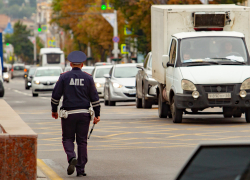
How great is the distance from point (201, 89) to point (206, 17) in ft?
7.99

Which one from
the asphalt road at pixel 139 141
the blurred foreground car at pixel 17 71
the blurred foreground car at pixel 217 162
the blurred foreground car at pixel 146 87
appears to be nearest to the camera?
the blurred foreground car at pixel 217 162

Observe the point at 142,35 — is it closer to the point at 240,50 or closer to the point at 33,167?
the point at 240,50

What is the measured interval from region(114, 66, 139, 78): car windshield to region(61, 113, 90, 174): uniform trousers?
1670cm

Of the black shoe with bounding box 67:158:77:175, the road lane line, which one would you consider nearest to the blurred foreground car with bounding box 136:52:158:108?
the road lane line

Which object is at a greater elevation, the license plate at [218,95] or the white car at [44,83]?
the license plate at [218,95]

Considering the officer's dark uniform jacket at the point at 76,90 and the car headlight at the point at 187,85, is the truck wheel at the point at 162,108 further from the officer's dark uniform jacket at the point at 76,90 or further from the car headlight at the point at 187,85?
the officer's dark uniform jacket at the point at 76,90

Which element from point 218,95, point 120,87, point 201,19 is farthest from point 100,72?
point 218,95

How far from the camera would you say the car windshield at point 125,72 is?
25.1 m

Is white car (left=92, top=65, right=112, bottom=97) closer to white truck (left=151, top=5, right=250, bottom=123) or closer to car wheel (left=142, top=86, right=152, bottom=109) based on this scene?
car wheel (left=142, top=86, right=152, bottom=109)

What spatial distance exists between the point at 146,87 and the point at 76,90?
42.2ft

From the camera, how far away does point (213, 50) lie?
1534cm

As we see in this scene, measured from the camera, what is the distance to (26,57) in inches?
6216

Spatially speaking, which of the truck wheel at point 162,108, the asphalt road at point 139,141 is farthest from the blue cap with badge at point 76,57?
the truck wheel at point 162,108

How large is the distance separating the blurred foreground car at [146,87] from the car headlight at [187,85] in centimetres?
596
